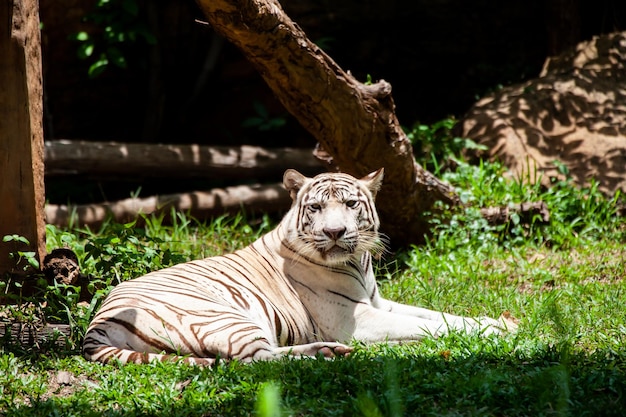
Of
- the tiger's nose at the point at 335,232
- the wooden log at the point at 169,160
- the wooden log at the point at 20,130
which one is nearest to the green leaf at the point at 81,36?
the wooden log at the point at 169,160

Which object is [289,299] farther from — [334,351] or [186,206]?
[186,206]

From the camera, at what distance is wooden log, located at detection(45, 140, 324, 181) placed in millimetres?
8133

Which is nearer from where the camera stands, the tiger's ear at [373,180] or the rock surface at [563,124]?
the tiger's ear at [373,180]

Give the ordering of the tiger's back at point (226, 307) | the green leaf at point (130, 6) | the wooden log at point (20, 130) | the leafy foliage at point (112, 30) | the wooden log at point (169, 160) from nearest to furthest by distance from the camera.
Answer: the tiger's back at point (226, 307)
the wooden log at point (20, 130)
the wooden log at point (169, 160)
the green leaf at point (130, 6)
the leafy foliage at point (112, 30)

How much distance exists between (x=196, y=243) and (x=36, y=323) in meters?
2.44

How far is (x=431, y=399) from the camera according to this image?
3.69 m

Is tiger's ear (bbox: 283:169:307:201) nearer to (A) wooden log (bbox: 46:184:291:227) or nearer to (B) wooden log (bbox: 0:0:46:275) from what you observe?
(B) wooden log (bbox: 0:0:46:275)

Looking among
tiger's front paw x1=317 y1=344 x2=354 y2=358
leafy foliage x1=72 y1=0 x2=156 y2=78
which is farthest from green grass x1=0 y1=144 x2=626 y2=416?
leafy foliage x1=72 y1=0 x2=156 y2=78

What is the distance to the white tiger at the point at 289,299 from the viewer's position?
14.7 feet

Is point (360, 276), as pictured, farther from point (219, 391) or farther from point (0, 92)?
point (0, 92)

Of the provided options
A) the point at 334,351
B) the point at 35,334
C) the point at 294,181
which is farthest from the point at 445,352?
the point at 35,334

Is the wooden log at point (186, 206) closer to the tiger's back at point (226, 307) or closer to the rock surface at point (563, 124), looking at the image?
the rock surface at point (563, 124)

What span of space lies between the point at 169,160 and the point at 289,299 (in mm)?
3605

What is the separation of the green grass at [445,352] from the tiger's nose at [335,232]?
692mm
